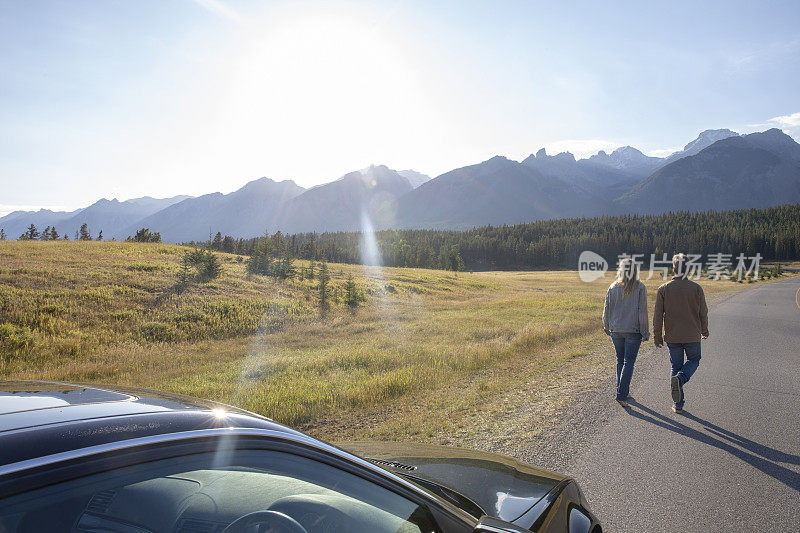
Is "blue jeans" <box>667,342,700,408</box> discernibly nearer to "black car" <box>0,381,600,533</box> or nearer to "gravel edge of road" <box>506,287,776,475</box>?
"gravel edge of road" <box>506,287,776,475</box>

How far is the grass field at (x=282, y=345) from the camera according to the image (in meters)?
6.97

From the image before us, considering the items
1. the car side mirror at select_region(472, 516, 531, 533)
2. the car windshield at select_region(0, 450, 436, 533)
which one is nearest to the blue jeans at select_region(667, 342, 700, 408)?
the car side mirror at select_region(472, 516, 531, 533)

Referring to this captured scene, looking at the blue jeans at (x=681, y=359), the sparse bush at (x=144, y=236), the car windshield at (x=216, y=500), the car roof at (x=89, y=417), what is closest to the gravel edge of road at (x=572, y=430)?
the blue jeans at (x=681, y=359)

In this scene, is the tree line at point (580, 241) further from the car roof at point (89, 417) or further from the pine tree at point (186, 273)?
the car roof at point (89, 417)

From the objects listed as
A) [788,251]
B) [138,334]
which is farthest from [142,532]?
[788,251]

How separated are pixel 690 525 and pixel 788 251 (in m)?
132

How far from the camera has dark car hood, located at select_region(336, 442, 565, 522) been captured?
2.21 metres

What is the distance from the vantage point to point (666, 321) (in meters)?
6.23

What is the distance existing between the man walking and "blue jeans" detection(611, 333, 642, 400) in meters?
0.39

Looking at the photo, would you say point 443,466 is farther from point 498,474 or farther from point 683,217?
point 683,217

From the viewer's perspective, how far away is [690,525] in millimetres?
3371

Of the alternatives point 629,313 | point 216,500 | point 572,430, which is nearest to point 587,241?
point 629,313

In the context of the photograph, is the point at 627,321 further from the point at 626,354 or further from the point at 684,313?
the point at 684,313

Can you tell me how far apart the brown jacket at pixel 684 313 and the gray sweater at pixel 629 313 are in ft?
0.89
